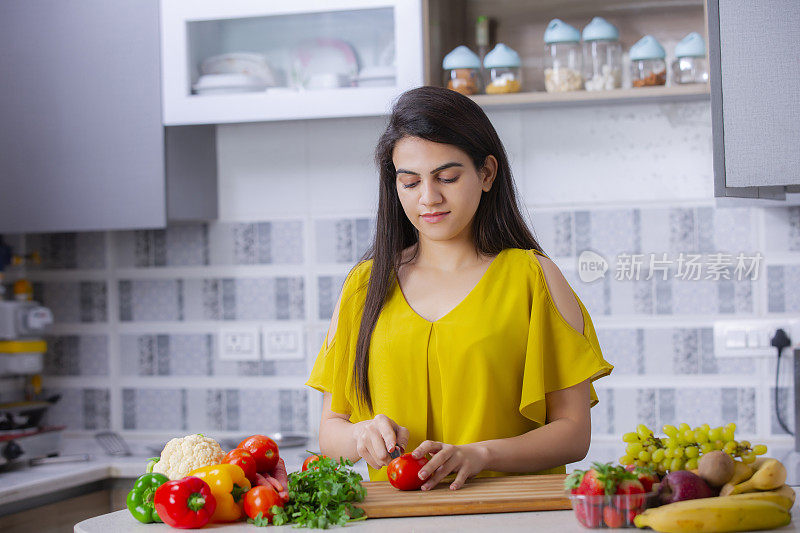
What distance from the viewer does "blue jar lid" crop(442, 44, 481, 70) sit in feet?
7.45

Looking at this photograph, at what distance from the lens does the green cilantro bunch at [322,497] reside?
1.15 m

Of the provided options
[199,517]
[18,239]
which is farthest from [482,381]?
[18,239]

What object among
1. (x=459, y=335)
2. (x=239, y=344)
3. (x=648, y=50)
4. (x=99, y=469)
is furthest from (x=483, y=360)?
(x=239, y=344)

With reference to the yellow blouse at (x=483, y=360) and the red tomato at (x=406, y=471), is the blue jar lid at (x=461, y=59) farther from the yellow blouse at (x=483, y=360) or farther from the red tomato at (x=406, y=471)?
the red tomato at (x=406, y=471)

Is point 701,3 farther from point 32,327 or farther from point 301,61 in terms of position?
point 32,327

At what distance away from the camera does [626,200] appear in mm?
2438

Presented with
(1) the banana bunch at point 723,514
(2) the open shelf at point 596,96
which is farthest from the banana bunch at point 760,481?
(2) the open shelf at point 596,96

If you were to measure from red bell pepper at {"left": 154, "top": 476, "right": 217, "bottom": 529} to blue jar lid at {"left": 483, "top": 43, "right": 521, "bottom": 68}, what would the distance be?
4.81ft

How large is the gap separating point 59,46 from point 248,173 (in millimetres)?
612

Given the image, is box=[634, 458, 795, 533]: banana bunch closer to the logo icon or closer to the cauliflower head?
the cauliflower head

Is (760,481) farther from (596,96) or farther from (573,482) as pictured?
(596,96)

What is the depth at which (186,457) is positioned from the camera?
1262mm

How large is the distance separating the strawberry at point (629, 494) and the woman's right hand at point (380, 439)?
0.34 metres

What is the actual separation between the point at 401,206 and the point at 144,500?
2.14 feet
